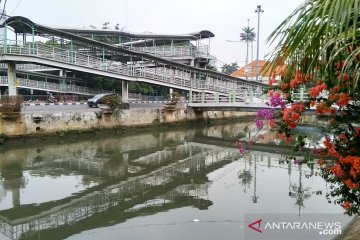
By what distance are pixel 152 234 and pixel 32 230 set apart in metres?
2.09

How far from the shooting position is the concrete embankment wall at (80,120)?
14.0 m

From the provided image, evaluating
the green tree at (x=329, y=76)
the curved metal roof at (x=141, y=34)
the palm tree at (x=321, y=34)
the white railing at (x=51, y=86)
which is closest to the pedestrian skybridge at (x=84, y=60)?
the curved metal roof at (x=141, y=34)

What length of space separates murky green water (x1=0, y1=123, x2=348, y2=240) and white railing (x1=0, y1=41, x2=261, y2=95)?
5.22 meters

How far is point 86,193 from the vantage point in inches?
313

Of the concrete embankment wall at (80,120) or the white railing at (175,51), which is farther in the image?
the white railing at (175,51)

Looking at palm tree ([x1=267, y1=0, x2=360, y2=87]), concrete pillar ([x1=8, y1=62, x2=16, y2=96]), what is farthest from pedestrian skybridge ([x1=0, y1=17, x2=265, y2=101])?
palm tree ([x1=267, y1=0, x2=360, y2=87])

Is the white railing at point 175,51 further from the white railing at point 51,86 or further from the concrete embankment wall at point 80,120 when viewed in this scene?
the concrete embankment wall at point 80,120

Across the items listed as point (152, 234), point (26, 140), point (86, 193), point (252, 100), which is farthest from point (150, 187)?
point (252, 100)

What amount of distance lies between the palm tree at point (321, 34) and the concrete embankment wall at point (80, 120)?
44.6 feet

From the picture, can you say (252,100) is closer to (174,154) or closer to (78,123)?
(174,154)

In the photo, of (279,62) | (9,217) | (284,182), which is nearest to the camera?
(279,62)

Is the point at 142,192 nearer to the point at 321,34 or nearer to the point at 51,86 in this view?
the point at 321,34

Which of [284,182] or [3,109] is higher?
[3,109]

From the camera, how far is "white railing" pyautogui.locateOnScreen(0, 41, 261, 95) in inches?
651
